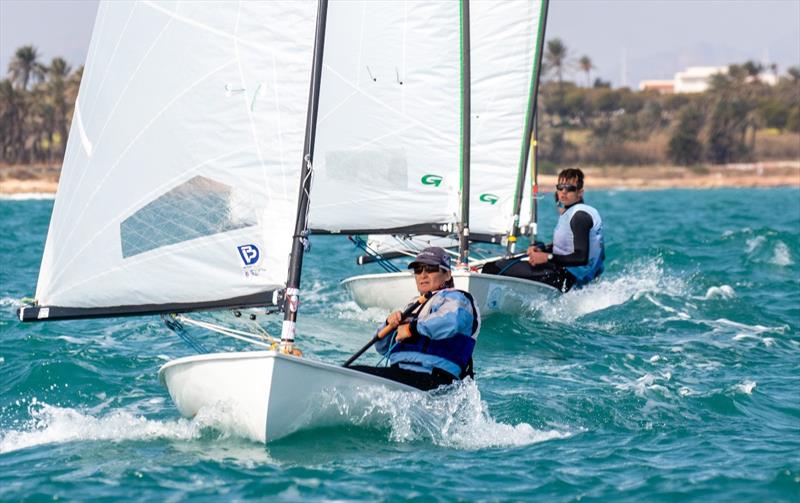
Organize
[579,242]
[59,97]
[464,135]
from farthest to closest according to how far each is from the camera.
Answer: [59,97], [464,135], [579,242]

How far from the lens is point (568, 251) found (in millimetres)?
13195

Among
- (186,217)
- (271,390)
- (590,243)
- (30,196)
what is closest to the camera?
(271,390)

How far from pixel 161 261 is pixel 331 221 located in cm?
541

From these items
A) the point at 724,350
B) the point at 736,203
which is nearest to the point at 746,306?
the point at 724,350

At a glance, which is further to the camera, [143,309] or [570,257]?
[570,257]

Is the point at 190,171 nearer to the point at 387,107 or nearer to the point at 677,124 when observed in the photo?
the point at 387,107

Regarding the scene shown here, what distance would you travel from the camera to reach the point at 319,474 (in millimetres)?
6984

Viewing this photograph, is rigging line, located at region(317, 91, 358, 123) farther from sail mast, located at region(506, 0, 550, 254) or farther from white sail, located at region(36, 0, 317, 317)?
white sail, located at region(36, 0, 317, 317)

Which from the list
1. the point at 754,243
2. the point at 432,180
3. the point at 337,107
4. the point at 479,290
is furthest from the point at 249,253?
the point at 754,243

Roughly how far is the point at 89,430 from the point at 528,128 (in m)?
8.62

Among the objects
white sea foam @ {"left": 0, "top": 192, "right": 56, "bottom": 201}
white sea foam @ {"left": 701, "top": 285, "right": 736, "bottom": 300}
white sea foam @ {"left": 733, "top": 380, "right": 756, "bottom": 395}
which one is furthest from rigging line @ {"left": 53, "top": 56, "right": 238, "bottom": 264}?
white sea foam @ {"left": 0, "top": 192, "right": 56, "bottom": 201}

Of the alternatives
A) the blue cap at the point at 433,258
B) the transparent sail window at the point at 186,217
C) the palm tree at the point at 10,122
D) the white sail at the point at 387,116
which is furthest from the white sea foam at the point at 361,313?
the palm tree at the point at 10,122

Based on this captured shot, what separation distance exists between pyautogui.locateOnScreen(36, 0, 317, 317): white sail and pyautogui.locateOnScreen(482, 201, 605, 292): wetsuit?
5535mm

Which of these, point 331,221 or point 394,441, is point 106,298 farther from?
point 331,221
